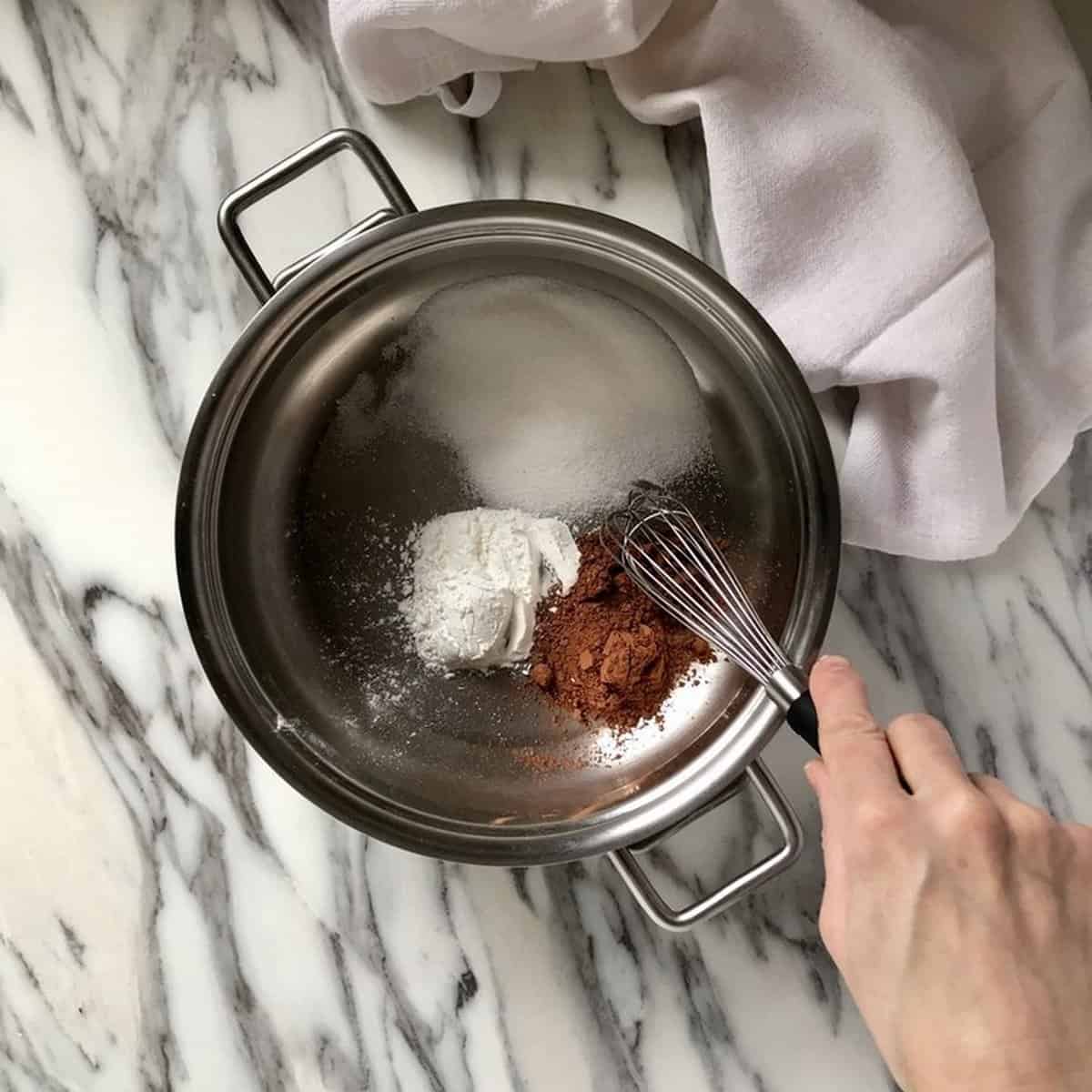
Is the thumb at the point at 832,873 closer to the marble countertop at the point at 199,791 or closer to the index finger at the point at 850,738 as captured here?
the index finger at the point at 850,738

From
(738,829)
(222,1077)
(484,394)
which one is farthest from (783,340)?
(222,1077)

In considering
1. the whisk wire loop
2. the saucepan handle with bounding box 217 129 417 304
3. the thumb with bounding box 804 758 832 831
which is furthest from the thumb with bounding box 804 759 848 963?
the saucepan handle with bounding box 217 129 417 304

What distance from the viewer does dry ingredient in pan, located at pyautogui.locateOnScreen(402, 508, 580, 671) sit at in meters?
0.63

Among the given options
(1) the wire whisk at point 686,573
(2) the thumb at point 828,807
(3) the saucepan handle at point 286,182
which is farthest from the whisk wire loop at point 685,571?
(3) the saucepan handle at point 286,182

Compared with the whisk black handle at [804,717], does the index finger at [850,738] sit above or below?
above

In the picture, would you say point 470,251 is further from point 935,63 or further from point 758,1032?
point 758,1032

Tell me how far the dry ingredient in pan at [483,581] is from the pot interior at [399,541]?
0.05 ft

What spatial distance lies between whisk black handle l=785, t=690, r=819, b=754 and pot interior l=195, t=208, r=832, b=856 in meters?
0.08

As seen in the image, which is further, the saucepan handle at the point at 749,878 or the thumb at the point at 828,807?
the saucepan handle at the point at 749,878

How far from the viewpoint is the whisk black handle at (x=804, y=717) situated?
551mm

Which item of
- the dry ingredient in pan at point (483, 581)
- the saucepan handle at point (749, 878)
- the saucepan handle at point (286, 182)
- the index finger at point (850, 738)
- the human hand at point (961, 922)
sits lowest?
the saucepan handle at point (749, 878)

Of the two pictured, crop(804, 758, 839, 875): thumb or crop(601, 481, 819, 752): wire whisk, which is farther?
crop(601, 481, 819, 752): wire whisk

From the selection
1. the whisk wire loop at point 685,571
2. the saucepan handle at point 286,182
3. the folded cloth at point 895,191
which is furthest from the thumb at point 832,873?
the saucepan handle at point 286,182

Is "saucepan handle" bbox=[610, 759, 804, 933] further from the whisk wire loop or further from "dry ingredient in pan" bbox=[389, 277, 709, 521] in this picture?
"dry ingredient in pan" bbox=[389, 277, 709, 521]
